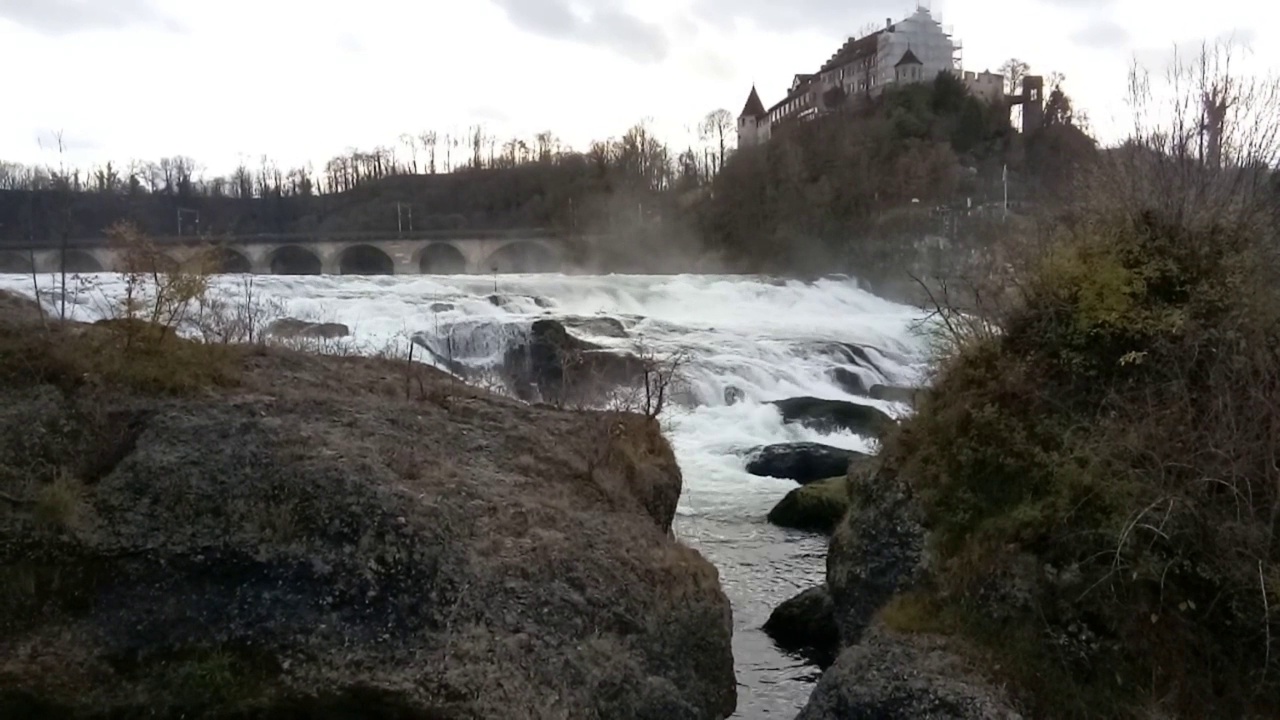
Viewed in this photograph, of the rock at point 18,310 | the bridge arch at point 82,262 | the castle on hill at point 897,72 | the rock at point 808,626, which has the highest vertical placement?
the castle on hill at point 897,72

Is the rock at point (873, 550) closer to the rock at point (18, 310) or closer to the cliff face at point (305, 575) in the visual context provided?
the cliff face at point (305, 575)

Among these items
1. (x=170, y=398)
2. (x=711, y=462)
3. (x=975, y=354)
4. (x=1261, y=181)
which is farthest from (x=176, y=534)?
(x=711, y=462)

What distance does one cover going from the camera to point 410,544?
24.3 feet

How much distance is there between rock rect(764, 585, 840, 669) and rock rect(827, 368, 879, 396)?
14101 mm

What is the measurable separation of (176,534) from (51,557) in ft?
2.93

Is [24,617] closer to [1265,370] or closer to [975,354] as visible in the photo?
[975,354]

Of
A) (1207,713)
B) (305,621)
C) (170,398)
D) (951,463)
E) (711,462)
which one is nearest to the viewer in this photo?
(1207,713)

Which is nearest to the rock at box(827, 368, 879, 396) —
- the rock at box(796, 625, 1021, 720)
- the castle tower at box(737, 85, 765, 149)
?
the rock at box(796, 625, 1021, 720)

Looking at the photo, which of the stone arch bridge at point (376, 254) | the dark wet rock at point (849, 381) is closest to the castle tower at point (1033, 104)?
the stone arch bridge at point (376, 254)

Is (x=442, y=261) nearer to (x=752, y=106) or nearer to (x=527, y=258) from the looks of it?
(x=527, y=258)

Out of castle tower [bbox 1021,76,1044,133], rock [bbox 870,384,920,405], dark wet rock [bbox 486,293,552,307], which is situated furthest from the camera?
castle tower [bbox 1021,76,1044,133]

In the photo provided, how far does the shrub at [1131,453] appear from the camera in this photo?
6445 millimetres

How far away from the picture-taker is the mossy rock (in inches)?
515

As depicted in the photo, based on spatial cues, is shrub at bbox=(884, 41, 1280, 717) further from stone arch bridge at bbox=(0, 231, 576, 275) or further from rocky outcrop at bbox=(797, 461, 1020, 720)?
stone arch bridge at bbox=(0, 231, 576, 275)
